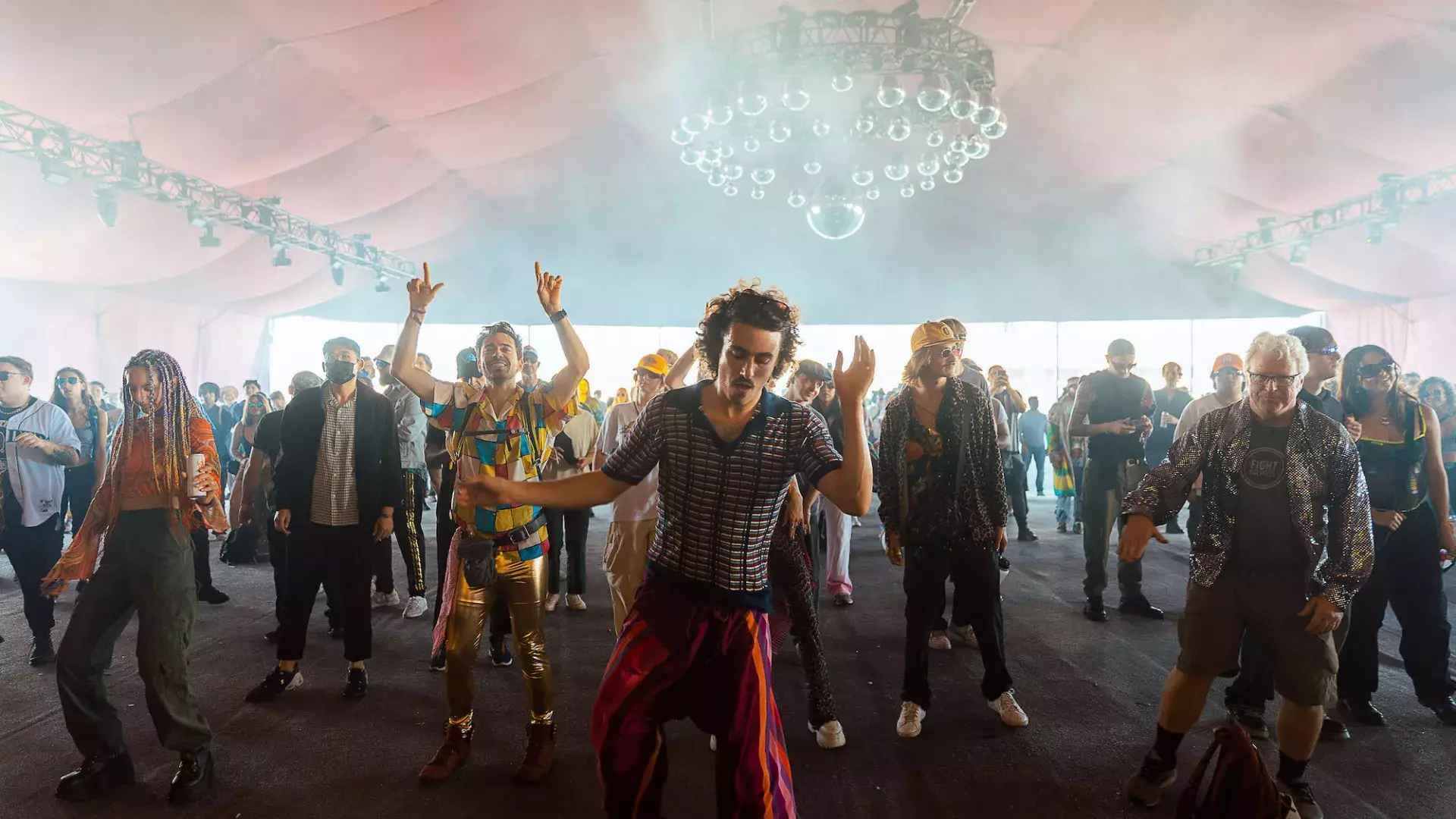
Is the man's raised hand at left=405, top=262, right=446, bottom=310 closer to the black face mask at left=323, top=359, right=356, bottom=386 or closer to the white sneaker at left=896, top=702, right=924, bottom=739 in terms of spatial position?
the black face mask at left=323, top=359, right=356, bottom=386

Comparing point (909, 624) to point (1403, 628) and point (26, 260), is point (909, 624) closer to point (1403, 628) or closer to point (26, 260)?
point (1403, 628)

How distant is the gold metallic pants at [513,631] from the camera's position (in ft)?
9.70

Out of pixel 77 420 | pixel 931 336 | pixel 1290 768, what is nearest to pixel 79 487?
pixel 77 420

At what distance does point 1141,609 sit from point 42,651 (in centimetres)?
724

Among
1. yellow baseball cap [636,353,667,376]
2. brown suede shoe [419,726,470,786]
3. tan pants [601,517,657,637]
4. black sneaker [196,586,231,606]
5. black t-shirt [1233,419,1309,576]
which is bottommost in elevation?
black sneaker [196,586,231,606]

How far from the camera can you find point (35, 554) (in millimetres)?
4738

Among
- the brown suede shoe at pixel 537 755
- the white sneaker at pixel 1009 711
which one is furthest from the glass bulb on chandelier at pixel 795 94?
the brown suede shoe at pixel 537 755

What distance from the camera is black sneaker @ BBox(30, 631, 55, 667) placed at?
14.7 ft

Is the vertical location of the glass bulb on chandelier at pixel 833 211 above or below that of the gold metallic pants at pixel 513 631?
above

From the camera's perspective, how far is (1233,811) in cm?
225

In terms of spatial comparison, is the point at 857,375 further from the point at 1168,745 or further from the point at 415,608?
the point at 415,608

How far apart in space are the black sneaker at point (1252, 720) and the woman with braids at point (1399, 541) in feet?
1.50

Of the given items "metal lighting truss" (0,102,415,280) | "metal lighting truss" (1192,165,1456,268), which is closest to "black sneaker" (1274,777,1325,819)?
"metal lighting truss" (1192,165,1456,268)

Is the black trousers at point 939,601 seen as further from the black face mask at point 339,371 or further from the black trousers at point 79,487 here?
the black trousers at point 79,487
